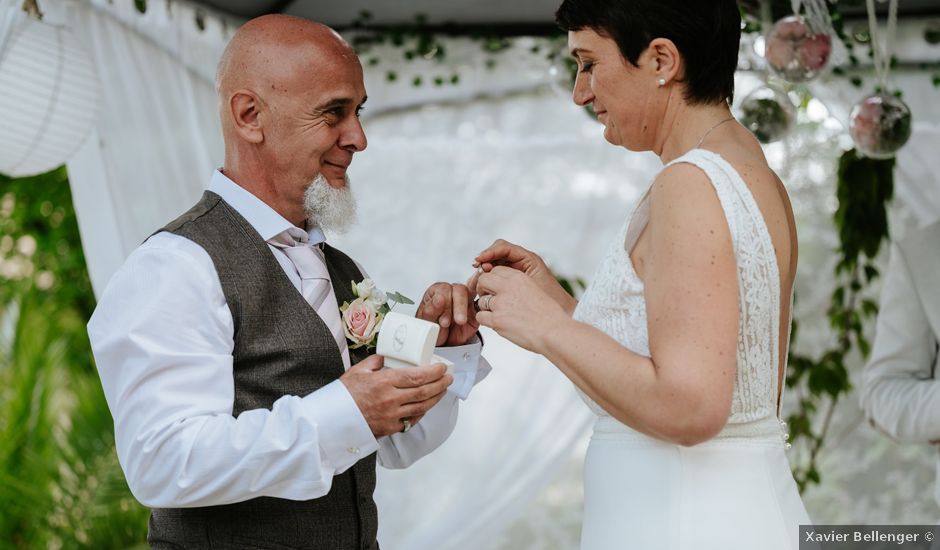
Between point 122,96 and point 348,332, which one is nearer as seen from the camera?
point 348,332

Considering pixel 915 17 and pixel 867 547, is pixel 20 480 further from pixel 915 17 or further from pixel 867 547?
pixel 915 17

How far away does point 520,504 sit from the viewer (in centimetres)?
527

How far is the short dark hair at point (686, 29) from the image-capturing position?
6.13ft

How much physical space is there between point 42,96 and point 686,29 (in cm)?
206

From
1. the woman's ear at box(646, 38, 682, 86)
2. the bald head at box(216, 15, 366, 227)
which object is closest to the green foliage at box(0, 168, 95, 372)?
the bald head at box(216, 15, 366, 227)

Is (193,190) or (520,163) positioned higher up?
(193,190)

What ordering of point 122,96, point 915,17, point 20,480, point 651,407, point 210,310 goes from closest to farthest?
Answer: point 651,407, point 210,310, point 122,96, point 915,17, point 20,480

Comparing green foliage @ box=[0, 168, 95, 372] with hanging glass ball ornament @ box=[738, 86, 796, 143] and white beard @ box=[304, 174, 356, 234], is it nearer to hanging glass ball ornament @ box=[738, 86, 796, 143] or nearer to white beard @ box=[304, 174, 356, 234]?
hanging glass ball ornament @ box=[738, 86, 796, 143]

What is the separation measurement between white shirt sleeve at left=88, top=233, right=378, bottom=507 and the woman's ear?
0.81 metres

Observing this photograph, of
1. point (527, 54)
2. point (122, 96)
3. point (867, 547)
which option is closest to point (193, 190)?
point (122, 96)

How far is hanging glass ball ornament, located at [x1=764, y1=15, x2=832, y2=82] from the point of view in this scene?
3232 mm

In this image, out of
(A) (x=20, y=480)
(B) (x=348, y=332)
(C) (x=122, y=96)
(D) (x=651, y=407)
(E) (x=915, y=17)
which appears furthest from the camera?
(A) (x=20, y=480)

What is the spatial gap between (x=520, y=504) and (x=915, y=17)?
285 centimetres

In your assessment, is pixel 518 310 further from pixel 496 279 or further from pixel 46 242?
pixel 46 242
